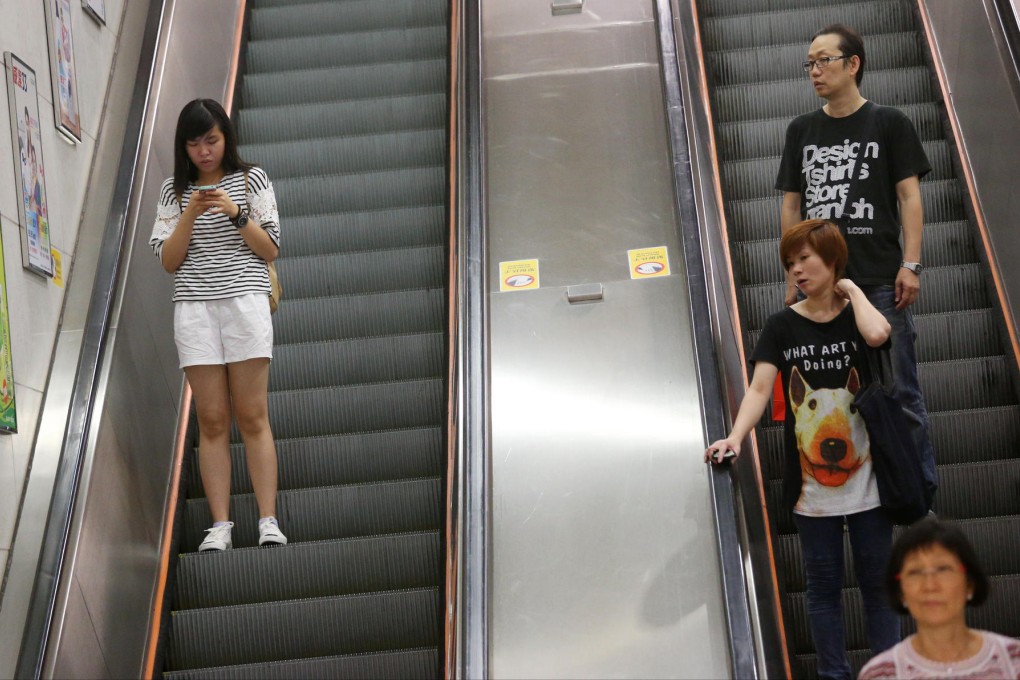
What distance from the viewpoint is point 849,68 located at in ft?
15.7

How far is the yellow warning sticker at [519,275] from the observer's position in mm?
6078

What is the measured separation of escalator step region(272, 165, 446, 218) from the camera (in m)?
7.39

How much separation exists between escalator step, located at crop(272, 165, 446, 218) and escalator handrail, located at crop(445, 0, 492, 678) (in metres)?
0.37

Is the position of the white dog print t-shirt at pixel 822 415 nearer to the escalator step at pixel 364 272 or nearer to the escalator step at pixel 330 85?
the escalator step at pixel 364 272

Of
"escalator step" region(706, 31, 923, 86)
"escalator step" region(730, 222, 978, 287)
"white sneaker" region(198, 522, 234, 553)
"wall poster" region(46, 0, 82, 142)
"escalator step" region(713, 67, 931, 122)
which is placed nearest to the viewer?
"white sneaker" region(198, 522, 234, 553)

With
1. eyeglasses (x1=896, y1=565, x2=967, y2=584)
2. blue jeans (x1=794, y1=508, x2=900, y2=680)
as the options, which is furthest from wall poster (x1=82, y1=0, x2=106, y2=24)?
eyeglasses (x1=896, y1=565, x2=967, y2=584)

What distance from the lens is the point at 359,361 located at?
638 centimetres

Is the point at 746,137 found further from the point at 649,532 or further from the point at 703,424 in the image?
the point at 649,532

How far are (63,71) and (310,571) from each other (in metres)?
2.62

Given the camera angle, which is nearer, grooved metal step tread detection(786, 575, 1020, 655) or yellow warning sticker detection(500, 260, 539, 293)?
grooved metal step tread detection(786, 575, 1020, 655)

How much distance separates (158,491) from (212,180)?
1.37 m

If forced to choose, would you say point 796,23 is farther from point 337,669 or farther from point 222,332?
point 337,669

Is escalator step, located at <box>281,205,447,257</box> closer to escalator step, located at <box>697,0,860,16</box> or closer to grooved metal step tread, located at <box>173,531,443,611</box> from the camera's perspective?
grooved metal step tread, located at <box>173,531,443,611</box>

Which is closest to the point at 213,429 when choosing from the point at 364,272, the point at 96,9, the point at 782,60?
the point at 364,272
